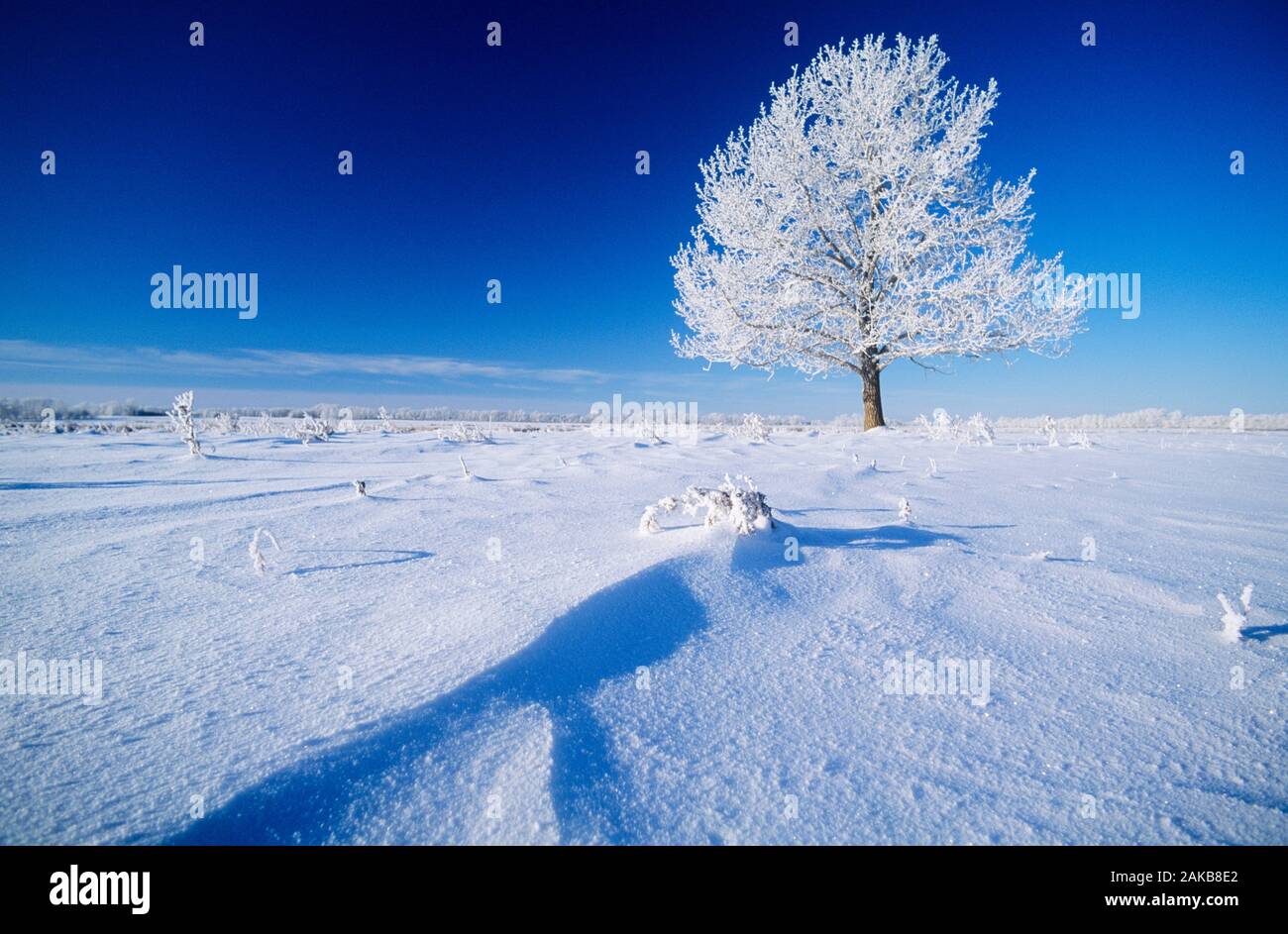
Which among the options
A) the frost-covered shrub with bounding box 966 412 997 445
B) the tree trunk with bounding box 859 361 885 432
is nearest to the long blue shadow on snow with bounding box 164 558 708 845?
the frost-covered shrub with bounding box 966 412 997 445

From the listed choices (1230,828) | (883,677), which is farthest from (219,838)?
(1230,828)

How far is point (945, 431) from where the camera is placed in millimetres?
7105

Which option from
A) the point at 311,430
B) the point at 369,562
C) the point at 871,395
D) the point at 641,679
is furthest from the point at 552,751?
the point at 871,395

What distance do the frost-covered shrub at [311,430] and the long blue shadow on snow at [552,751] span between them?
6876 millimetres

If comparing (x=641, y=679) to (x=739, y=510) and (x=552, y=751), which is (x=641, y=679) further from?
(x=739, y=510)

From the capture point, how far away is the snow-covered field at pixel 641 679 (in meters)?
0.83

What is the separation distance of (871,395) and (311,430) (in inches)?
368

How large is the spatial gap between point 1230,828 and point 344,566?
7.88 ft

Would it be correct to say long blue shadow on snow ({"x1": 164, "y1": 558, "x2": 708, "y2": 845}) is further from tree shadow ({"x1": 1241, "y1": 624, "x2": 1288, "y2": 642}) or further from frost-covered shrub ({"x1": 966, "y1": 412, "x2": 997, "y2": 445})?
frost-covered shrub ({"x1": 966, "y1": 412, "x2": 997, "y2": 445})

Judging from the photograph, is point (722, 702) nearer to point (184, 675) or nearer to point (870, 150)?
point (184, 675)

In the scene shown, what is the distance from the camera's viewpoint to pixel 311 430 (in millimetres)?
7773

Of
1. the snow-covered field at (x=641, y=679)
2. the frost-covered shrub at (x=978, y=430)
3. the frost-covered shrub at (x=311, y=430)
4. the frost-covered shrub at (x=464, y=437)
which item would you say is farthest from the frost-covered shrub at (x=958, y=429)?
the frost-covered shrub at (x=311, y=430)

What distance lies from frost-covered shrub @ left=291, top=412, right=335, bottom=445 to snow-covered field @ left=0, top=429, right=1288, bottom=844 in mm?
4768
